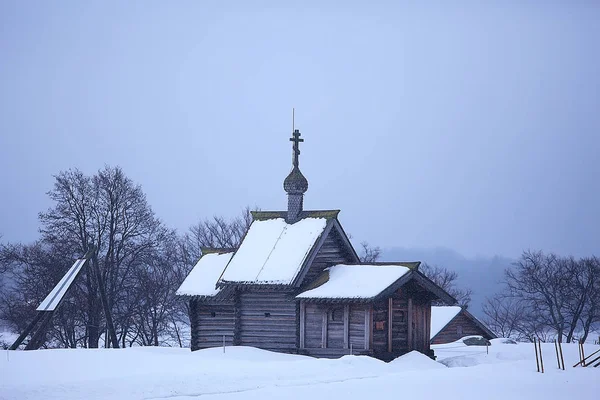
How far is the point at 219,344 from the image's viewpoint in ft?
126

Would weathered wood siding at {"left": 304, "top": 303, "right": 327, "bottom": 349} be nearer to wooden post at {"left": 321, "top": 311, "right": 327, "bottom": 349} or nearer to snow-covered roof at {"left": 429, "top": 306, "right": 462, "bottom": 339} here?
wooden post at {"left": 321, "top": 311, "right": 327, "bottom": 349}

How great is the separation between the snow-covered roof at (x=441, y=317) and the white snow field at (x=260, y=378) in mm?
14978

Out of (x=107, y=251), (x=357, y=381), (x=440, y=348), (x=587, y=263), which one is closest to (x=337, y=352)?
(x=357, y=381)

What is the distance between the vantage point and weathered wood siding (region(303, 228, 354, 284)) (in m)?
36.3

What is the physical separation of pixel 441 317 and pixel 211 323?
18.6 metres

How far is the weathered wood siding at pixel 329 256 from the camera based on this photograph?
36.3 m

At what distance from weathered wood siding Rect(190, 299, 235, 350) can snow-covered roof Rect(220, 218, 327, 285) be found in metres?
2.33

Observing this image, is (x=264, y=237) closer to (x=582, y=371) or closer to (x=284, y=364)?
(x=284, y=364)

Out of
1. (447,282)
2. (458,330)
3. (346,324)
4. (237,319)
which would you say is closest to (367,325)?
(346,324)

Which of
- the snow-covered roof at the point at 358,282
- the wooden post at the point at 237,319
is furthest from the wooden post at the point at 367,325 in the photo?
the wooden post at the point at 237,319

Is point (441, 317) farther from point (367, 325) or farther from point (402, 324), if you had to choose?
point (367, 325)

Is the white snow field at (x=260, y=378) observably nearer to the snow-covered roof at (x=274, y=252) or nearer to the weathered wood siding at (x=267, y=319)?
the weathered wood siding at (x=267, y=319)

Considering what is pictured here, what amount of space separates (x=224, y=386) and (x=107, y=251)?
2764 cm

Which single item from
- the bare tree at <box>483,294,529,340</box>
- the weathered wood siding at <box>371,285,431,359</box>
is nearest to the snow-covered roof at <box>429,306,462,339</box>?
the bare tree at <box>483,294,529,340</box>
